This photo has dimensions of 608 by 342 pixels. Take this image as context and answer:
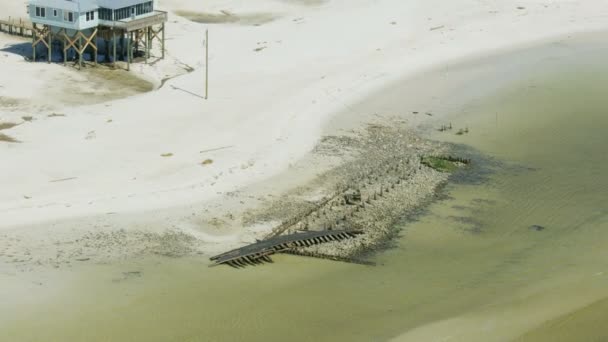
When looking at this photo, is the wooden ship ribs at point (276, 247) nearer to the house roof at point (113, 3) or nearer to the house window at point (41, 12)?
the house roof at point (113, 3)

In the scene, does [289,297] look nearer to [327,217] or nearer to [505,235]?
[327,217]

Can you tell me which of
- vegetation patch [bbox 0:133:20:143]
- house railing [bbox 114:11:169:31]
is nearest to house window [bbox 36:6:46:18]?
house railing [bbox 114:11:169:31]

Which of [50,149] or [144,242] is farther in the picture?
[50,149]

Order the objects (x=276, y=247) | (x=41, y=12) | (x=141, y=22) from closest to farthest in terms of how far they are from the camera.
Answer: (x=276, y=247), (x=41, y=12), (x=141, y=22)

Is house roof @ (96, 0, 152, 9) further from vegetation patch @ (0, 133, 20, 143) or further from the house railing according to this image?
vegetation patch @ (0, 133, 20, 143)

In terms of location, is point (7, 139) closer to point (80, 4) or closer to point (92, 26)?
point (80, 4)

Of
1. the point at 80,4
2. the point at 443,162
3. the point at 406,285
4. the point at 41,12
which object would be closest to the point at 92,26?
the point at 80,4

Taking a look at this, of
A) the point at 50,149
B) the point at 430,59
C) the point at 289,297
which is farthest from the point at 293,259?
the point at 430,59
